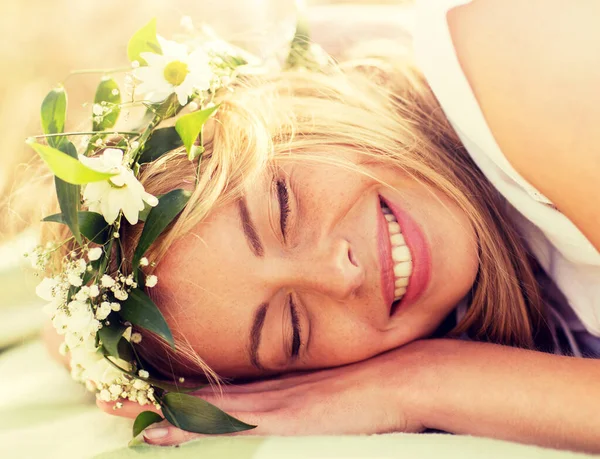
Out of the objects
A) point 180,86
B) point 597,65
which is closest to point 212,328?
point 180,86

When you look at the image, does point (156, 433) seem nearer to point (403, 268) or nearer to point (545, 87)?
point (403, 268)

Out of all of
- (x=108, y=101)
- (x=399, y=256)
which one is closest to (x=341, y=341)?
(x=399, y=256)

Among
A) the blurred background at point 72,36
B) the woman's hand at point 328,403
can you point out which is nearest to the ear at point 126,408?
the woman's hand at point 328,403

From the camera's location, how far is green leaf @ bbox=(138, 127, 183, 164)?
3.74ft

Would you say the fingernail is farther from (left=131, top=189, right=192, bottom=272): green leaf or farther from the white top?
the white top

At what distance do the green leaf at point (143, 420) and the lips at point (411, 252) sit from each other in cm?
48

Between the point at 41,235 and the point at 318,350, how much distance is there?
0.69 metres

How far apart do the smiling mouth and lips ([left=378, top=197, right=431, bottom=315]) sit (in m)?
0.01

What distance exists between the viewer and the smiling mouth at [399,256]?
1203 mm

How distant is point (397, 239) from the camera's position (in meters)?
1.22

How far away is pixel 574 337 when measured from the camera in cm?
146

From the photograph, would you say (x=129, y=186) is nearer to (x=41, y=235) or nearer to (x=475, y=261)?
(x=41, y=235)

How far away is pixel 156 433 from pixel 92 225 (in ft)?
1.30

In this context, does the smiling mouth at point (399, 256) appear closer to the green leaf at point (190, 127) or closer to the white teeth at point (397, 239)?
the white teeth at point (397, 239)
